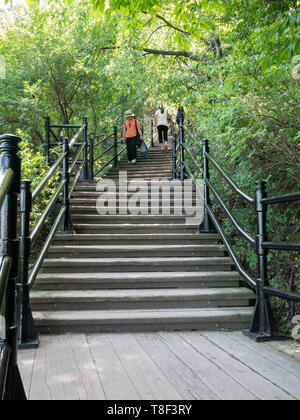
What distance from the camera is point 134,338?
10.4ft

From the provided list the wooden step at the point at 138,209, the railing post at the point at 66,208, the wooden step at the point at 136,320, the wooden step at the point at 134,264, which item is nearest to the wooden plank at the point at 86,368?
the wooden step at the point at 136,320

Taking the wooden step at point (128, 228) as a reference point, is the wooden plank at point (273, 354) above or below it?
below

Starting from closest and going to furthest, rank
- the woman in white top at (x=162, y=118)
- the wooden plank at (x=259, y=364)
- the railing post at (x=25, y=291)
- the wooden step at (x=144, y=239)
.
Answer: the wooden plank at (x=259, y=364)
the railing post at (x=25, y=291)
the wooden step at (x=144, y=239)
the woman in white top at (x=162, y=118)

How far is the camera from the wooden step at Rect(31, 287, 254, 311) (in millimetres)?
3674

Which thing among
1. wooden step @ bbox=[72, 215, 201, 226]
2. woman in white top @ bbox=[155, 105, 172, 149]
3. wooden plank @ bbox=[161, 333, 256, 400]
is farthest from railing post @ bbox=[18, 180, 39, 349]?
woman in white top @ bbox=[155, 105, 172, 149]

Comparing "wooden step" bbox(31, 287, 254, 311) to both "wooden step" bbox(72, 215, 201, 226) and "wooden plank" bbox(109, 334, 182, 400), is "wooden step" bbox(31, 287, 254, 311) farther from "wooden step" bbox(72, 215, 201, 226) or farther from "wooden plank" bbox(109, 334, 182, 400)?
"wooden step" bbox(72, 215, 201, 226)

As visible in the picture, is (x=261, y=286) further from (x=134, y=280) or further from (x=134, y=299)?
(x=134, y=280)

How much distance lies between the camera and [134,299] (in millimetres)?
3729

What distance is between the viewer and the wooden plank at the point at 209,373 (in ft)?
6.91

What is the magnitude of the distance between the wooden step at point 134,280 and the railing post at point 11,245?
2.19 m

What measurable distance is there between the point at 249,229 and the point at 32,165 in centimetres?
343

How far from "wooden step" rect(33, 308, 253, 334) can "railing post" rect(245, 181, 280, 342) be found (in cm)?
26

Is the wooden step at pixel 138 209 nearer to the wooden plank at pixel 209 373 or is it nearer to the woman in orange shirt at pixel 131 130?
the wooden plank at pixel 209 373
